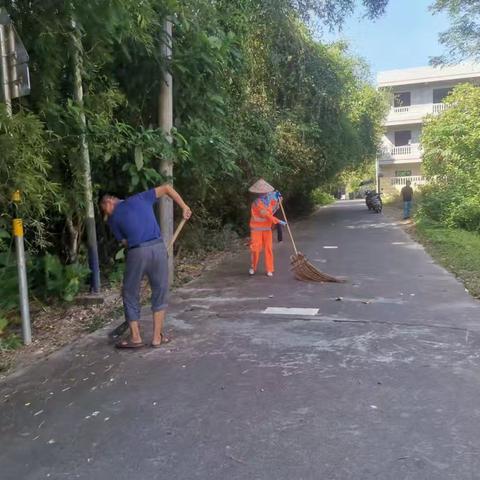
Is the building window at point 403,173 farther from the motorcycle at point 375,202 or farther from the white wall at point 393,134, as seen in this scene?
the motorcycle at point 375,202

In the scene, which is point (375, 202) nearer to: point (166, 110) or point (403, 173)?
point (403, 173)

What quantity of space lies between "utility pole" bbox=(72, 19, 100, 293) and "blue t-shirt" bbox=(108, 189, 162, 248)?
66.1 inches

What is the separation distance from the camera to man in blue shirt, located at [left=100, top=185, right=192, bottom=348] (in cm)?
552

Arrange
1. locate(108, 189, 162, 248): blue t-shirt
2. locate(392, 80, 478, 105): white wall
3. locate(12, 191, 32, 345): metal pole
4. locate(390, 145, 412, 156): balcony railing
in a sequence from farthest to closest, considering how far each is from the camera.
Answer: locate(390, 145, 412, 156): balcony railing, locate(392, 80, 478, 105): white wall, locate(12, 191, 32, 345): metal pole, locate(108, 189, 162, 248): blue t-shirt

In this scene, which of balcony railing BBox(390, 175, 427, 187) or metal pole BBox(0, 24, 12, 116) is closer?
metal pole BBox(0, 24, 12, 116)

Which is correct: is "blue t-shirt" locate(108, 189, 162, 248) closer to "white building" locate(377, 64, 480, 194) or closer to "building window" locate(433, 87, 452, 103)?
"white building" locate(377, 64, 480, 194)

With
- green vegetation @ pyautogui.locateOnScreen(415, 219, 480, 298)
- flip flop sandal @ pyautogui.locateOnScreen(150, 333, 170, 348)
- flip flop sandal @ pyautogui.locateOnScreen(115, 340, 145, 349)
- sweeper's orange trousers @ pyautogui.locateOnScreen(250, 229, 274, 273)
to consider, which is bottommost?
green vegetation @ pyautogui.locateOnScreen(415, 219, 480, 298)

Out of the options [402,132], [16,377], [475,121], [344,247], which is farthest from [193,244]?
[402,132]

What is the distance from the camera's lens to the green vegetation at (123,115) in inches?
218

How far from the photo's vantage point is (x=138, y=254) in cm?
552

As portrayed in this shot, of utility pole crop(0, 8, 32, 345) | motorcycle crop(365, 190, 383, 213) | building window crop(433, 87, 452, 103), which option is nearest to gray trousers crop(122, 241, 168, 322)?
utility pole crop(0, 8, 32, 345)

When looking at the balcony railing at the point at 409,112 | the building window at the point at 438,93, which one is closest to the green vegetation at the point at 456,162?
the balcony railing at the point at 409,112

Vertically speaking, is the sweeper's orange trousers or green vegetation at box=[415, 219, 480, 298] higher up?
the sweeper's orange trousers

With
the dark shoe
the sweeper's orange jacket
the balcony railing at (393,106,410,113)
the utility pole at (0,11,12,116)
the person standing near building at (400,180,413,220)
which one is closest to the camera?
the utility pole at (0,11,12,116)
